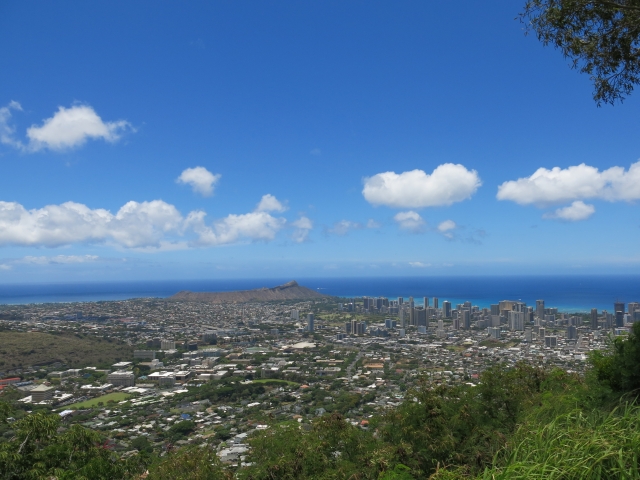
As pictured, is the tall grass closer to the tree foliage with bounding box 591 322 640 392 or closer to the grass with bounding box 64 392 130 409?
the tree foliage with bounding box 591 322 640 392

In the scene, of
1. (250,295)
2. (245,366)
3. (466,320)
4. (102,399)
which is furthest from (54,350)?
(250,295)

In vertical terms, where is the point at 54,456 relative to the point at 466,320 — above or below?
above

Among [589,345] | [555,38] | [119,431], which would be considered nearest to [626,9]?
[555,38]

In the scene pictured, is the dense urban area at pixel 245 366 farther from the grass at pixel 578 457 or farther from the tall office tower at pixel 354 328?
the grass at pixel 578 457

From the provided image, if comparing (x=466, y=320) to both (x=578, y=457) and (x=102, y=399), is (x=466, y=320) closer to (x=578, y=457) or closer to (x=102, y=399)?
(x=102, y=399)

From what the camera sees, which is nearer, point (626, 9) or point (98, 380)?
point (626, 9)

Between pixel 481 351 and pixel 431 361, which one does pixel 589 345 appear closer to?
pixel 481 351
